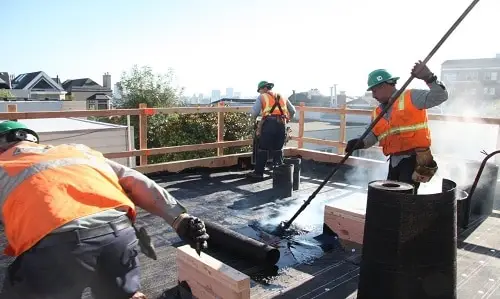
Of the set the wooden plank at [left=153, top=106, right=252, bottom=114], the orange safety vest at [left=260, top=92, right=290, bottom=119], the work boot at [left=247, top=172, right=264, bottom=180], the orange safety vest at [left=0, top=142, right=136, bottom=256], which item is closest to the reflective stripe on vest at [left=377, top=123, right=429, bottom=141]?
the orange safety vest at [left=0, top=142, right=136, bottom=256]

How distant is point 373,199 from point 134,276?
1.65 m

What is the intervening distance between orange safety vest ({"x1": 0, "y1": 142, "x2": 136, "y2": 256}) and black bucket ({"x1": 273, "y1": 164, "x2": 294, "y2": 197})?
4624 millimetres

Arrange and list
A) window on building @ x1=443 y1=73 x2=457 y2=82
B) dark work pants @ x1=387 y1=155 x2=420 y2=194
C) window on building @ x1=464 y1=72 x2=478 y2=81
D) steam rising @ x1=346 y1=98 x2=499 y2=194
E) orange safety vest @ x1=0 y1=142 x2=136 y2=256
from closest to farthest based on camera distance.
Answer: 1. orange safety vest @ x1=0 y1=142 x2=136 y2=256
2. dark work pants @ x1=387 y1=155 x2=420 y2=194
3. steam rising @ x1=346 y1=98 x2=499 y2=194
4. window on building @ x1=464 y1=72 x2=478 y2=81
5. window on building @ x1=443 y1=73 x2=457 y2=82

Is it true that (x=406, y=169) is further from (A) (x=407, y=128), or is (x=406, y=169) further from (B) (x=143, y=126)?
(B) (x=143, y=126)

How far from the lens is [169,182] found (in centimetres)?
769

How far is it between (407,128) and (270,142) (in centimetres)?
396

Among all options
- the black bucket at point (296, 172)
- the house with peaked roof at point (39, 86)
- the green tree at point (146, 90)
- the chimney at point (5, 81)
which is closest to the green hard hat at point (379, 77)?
the black bucket at point (296, 172)

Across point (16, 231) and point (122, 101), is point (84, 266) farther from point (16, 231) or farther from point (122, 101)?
point (122, 101)

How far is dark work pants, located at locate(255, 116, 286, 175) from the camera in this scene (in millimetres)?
7969

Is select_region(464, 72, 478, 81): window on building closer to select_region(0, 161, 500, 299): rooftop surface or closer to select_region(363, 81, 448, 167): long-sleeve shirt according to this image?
select_region(0, 161, 500, 299): rooftop surface

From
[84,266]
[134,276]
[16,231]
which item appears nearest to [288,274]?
[134,276]

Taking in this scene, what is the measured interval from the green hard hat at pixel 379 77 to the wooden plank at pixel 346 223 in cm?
143

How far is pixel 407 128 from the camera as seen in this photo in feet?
13.9

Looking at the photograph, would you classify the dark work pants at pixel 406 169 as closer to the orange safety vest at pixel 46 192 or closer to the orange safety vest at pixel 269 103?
the orange safety vest at pixel 46 192
